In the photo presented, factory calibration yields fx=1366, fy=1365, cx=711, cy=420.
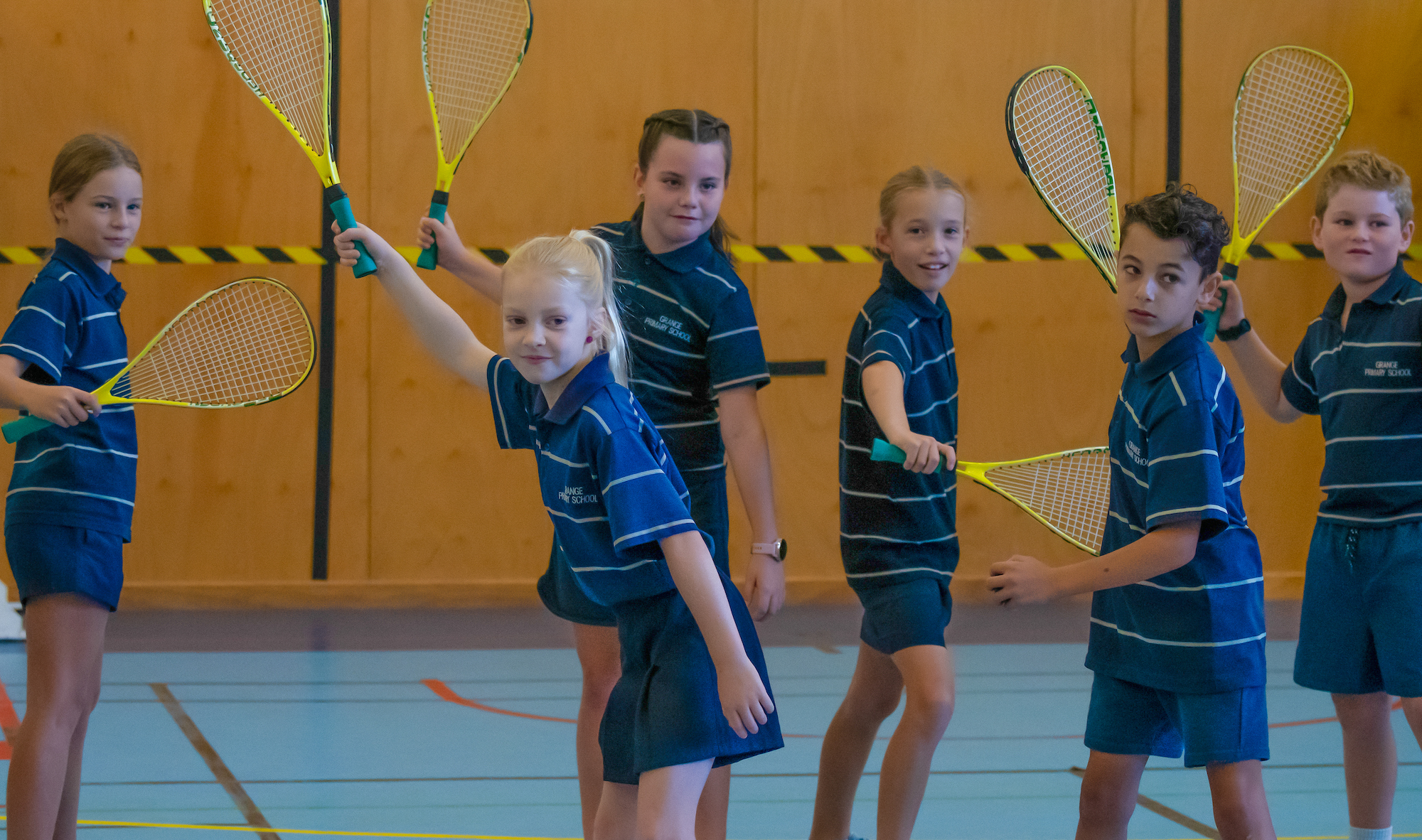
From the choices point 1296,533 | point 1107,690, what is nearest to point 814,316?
point 1296,533

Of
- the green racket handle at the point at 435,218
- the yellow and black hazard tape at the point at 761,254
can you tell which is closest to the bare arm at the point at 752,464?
the green racket handle at the point at 435,218

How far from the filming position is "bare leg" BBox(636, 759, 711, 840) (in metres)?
1.99

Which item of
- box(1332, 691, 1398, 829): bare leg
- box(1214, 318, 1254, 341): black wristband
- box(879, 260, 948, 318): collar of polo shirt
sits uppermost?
box(879, 260, 948, 318): collar of polo shirt

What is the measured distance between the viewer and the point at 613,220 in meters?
6.18

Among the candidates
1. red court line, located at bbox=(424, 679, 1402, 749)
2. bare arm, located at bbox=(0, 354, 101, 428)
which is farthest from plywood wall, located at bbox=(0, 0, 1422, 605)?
bare arm, located at bbox=(0, 354, 101, 428)

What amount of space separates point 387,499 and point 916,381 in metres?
3.88

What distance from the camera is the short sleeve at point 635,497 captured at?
1.98 metres

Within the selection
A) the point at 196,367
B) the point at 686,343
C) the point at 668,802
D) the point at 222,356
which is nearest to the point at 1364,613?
the point at 686,343

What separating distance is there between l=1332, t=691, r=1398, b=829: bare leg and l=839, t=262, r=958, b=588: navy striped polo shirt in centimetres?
87

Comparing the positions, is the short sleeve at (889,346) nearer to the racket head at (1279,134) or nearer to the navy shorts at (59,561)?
the racket head at (1279,134)

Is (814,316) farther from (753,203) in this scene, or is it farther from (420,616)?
(420,616)

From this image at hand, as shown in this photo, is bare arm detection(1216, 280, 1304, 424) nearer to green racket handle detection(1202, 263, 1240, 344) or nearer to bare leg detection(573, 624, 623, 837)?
green racket handle detection(1202, 263, 1240, 344)

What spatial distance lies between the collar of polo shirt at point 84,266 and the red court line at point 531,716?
1.66 m

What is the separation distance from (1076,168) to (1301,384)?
69cm
